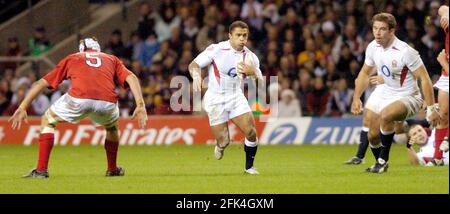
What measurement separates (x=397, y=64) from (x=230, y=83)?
2285mm

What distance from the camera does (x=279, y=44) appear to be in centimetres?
2506

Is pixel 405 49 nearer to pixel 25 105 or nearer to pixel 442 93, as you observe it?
pixel 442 93

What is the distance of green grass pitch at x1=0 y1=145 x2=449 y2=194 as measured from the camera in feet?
41.1

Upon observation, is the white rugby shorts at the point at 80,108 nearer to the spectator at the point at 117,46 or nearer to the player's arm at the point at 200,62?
the player's arm at the point at 200,62

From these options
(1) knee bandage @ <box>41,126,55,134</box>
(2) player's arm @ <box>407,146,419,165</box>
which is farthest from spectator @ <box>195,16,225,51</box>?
(1) knee bandage @ <box>41,126,55,134</box>

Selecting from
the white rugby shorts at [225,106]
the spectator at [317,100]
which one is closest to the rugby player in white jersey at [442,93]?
the white rugby shorts at [225,106]

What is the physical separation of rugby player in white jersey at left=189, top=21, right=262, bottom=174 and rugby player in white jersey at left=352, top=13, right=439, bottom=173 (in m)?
1.47

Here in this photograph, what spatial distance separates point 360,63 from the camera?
79.9 feet

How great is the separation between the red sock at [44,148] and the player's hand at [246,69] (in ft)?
8.72

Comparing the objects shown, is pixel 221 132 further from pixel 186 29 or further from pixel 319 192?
pixel 186 29

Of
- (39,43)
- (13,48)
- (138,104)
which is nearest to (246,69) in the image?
(138,104)

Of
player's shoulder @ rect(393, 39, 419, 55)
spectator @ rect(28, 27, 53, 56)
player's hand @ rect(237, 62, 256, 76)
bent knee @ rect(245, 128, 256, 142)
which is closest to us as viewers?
player's shoulder @ rect(393, 39, 419, 55)

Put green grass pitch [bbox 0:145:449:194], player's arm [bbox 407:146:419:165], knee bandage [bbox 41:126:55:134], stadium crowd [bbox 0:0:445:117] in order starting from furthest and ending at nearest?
stadium crowd [bbox 0:0:445:117] → player's arm [bbox 407:146:419:165] → knee bandage [bbox 41:126:55:134] → green grass pitch [bbox 0:145:449:194]

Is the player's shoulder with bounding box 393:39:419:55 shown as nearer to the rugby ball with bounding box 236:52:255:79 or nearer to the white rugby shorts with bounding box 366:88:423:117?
the white rugby shorts with bounding box 366:88:423:117
